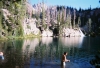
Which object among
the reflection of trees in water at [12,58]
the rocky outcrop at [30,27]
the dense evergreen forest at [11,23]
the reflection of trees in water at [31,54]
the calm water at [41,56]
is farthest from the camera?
the rocky outcrop at [30,27]

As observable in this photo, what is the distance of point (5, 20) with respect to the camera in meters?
120

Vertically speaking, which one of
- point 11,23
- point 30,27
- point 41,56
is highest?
point 11,23

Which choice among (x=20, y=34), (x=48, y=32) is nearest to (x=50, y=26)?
(x=48, y=32)

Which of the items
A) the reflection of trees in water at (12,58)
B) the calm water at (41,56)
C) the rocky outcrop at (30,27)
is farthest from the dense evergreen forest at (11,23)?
the reflection of trees in water at (12,58)

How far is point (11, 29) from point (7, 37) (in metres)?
7.60

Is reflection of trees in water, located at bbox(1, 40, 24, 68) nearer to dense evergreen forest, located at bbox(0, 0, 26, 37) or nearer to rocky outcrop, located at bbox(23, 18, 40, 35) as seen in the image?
dense evergreen forest, located at bbox(0, 0, 26, 37)

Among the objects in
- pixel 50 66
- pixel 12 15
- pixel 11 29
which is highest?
pixel 12 15

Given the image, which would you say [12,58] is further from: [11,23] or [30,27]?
[30,27]

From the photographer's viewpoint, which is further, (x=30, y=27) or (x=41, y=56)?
(x=30, y=27)

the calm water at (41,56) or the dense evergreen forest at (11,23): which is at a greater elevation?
→ the dense evergreen forest at (11,23)

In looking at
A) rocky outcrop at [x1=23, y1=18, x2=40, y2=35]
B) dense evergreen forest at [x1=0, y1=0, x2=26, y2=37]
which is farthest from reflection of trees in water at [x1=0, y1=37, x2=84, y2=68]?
rocky outcrop at [x1=23, y1=18, x2=40, y2=35]

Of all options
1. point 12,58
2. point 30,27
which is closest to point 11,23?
point 30,27

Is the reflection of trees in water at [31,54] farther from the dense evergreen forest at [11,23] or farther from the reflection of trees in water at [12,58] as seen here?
the dense evergreen forest at [11,23]

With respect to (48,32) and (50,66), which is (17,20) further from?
(50,66)
